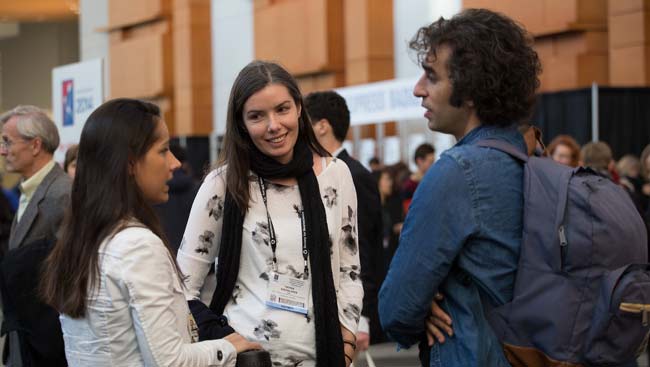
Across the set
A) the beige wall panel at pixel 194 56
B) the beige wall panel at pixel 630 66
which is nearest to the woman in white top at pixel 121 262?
the beige wall panel at pixel 630 66

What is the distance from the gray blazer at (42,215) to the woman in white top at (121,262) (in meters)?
1.92

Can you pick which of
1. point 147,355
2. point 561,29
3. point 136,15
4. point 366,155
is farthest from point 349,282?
point 136,15

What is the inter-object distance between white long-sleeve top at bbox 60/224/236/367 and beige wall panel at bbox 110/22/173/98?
20823 millimetres

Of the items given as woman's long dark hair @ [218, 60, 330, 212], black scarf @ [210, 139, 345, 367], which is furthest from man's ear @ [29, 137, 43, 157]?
black scarf @ [210, 139, 345, 367]

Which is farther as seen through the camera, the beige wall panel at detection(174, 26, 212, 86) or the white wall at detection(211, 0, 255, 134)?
the beige wall panel at detection(174, 26, 212, 86)

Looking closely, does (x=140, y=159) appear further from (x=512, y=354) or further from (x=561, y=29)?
(x=561, y=29)

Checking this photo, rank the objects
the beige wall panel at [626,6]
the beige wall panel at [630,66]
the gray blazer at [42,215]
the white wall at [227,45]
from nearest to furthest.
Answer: the gray blazer at [42,215] → the beige wall panel at [630,66] → the beige wall panel at [626,6] → the white wall at [227,45]

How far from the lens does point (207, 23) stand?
73.5ft

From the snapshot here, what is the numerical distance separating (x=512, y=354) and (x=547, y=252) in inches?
10.6

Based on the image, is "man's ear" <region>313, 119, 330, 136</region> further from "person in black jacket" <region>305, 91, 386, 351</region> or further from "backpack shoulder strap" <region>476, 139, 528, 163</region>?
"backpack shoulder strap" <region>476, 139, 528, 163</region>

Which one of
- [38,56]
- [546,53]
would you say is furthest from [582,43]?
[38,56]

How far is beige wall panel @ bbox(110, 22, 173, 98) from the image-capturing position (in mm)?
22922

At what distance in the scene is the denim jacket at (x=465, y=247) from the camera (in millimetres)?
2496

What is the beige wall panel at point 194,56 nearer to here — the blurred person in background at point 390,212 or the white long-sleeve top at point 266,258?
the blurred person in background at point 390,212
